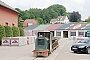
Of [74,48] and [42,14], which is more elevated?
[42,14]

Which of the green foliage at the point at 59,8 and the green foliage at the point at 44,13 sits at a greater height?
the green foliage at the point at 59,8

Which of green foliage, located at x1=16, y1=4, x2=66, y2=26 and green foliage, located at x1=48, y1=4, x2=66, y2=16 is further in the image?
green foliage, located at x1=48, y1=4, x2=66, y2=16

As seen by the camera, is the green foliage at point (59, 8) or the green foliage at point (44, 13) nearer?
the green foliage at point (44, 13)

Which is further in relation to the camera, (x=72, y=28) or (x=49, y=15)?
(x=49, y=15)

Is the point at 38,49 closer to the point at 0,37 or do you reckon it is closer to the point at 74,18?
the point at 0,37

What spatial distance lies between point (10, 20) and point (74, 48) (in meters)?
26.3

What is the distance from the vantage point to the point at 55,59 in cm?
1616

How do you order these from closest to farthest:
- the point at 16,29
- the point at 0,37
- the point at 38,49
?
the point at 38,49, the point at 0,37, the point at 16,29

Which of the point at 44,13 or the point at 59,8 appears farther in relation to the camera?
the point at 59,8

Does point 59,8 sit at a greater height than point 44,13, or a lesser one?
greater

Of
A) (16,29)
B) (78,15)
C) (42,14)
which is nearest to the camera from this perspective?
(16,29)

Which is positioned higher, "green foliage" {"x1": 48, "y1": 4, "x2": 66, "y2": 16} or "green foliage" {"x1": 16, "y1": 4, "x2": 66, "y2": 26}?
"green foliage" {"x1": 48, "y1": 4, "x2": 66, "y2": 16}

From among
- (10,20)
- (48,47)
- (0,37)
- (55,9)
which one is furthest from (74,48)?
(55,9)

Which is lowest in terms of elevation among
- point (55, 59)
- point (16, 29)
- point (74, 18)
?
point (55, 59)
